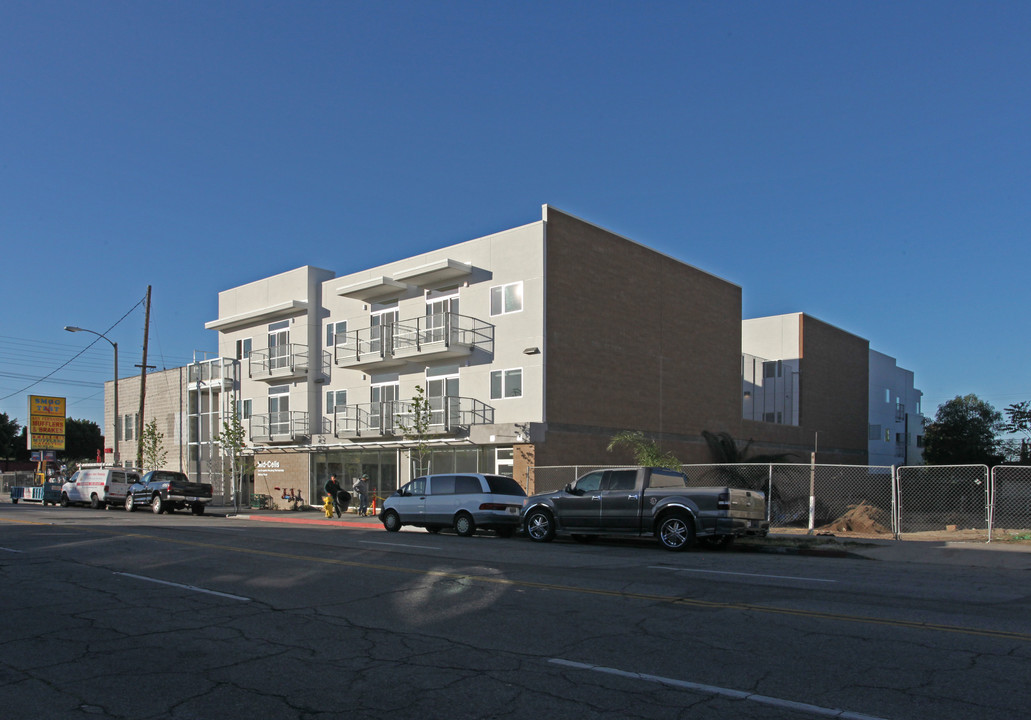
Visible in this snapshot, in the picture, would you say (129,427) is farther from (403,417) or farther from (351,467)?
(403,417)

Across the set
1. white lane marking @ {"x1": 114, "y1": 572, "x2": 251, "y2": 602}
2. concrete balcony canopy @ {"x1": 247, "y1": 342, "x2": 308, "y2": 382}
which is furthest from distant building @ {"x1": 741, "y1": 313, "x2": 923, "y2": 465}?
white lane marking @ {"x1": 114, "y1": 572, "x2": 251, "y2": 602}

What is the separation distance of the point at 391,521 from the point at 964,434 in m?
46.7

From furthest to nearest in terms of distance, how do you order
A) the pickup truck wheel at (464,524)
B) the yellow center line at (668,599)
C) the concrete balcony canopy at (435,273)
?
the concrete balcony canopy at (435,273), the pickup truck wheel at (464,524), the yellow center line at (668,599)

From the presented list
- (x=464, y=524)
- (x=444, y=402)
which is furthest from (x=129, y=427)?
(x=464, y=524)

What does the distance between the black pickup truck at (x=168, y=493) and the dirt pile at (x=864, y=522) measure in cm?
2456

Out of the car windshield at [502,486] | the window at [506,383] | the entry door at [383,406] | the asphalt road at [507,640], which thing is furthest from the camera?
the entry door at [383,406]

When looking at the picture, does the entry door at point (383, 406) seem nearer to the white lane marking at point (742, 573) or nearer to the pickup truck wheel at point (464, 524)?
the pickup truck wheel at point (464, 524)

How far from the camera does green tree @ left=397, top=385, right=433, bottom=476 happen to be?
31453 millimetres

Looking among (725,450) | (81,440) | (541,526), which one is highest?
(725,450)

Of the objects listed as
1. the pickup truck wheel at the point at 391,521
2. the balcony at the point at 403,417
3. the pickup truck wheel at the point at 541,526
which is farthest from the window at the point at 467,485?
the balcony at the point at 403,417

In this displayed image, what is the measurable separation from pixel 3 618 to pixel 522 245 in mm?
23459

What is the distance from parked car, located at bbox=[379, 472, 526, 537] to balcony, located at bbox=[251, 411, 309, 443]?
55.3 feet

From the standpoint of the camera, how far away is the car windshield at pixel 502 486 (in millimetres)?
21859

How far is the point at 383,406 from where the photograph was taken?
3484 centimetres
